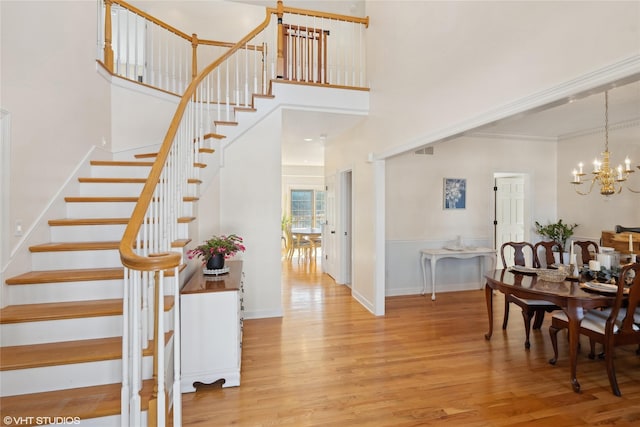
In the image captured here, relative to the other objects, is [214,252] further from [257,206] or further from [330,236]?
[330,236]

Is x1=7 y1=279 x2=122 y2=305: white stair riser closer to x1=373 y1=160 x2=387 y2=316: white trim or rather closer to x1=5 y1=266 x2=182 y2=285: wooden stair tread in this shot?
x1=5 y1=266 x2=182 y2=285: wooden stair tread

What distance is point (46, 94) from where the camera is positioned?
2.43 m

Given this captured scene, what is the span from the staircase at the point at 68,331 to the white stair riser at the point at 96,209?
0.12m

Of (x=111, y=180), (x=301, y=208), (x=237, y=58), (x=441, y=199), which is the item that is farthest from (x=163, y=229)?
(x=301, y=208)

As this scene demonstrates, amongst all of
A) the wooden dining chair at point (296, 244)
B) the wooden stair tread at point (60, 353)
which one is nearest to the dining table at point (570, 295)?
the wooden stair tread at point (60, 353)

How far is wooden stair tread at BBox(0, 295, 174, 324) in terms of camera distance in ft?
5.83

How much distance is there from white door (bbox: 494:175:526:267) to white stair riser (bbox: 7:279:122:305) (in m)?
5.84

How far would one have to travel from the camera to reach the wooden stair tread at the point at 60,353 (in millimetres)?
1596

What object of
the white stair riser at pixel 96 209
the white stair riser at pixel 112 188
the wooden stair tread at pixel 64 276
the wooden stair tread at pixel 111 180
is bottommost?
the wooden stair tread at pixel 64 276

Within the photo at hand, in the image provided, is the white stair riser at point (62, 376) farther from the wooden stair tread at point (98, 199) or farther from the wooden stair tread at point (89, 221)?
the wooden stair tread at point (98, 199)

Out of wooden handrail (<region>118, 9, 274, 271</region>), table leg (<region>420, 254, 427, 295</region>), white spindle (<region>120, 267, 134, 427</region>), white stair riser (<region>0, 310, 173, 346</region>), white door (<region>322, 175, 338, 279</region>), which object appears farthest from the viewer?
white door (<region>322, 175, 338, 279</region>)

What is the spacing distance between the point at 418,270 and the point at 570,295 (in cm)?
257

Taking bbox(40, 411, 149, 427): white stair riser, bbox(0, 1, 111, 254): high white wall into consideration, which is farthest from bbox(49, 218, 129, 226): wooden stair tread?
bbox(40, 411, 149, 427): white stair riser

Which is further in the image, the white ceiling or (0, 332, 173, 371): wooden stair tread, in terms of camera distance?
the white ceiling
